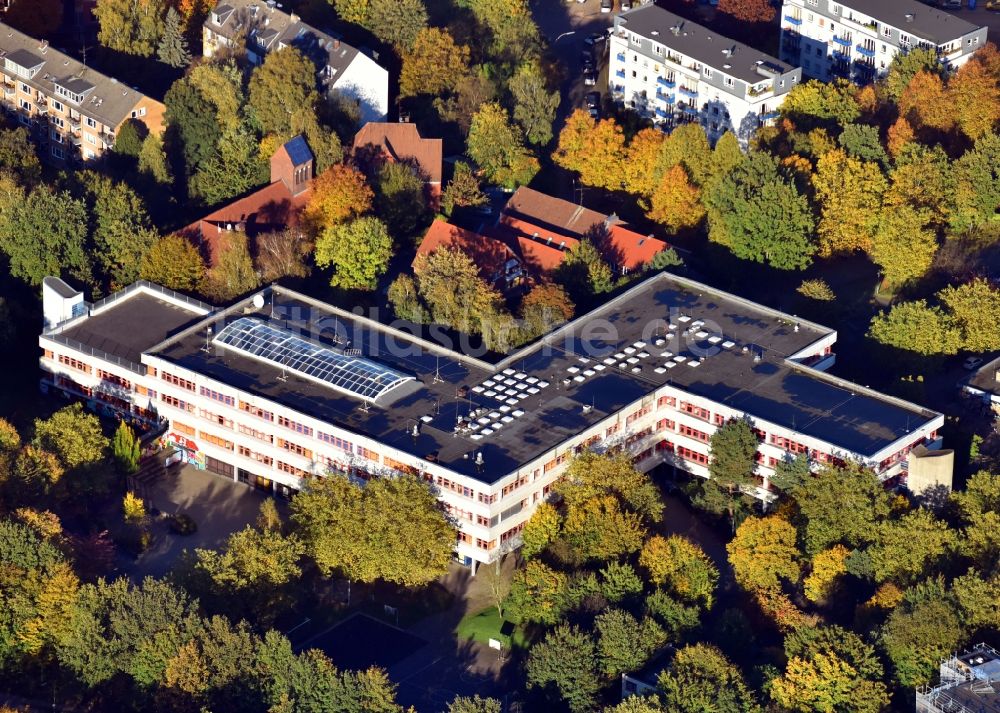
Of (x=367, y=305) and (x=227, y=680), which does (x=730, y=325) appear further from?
(x=227, y=680)

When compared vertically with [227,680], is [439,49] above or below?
above

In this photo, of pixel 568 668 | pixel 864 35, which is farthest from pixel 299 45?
pixel 568 668

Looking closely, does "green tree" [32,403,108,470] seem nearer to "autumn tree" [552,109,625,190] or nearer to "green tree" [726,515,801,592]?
"green tree" [726,515,801,592]

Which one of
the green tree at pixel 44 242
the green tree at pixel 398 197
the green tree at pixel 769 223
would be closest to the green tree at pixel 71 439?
the green tree at pixel 44 242

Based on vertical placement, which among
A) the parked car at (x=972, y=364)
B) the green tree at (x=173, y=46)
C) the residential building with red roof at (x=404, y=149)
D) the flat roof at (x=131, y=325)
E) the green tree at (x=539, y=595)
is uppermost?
the green tree at (x=173, y=46)

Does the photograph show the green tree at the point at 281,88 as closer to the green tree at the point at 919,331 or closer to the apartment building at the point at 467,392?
the apartment building at the point at 467,392

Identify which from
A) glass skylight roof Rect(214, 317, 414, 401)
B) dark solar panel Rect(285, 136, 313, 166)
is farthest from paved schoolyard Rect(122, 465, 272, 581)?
dark solar panel Rect(285, 136, 313, 166)

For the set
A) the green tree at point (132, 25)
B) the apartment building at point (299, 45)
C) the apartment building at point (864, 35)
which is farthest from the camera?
the green tree at point (132, 25)

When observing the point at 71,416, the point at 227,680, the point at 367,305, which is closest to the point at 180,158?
the point at 367,305
